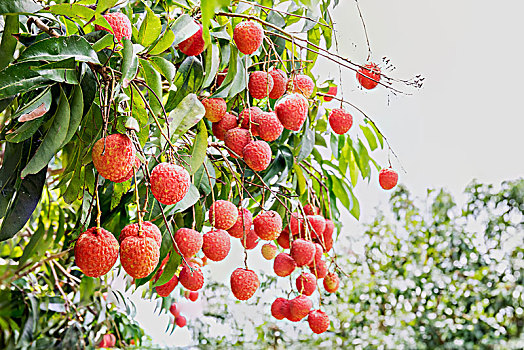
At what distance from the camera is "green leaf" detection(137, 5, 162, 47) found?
559 millimetres

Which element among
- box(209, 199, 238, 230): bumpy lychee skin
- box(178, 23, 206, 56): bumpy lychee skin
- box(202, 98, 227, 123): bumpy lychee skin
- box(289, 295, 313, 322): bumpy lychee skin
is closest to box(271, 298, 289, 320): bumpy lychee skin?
box(289, 295, 313, 322): bumpy lychee skin

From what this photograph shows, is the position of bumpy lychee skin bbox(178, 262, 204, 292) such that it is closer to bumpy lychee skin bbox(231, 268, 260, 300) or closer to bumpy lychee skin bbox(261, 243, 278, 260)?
Answer: bumpy lychee skin bbox(231, 268, 260, 300)

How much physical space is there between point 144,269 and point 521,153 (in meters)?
2.77

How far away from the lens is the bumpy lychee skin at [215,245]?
0.67 m

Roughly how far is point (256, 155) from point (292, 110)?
8cm

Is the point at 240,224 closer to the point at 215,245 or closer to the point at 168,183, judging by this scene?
the point at 215,245

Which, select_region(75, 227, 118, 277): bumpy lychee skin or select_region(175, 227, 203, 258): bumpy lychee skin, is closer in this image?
select_region(75, 227, 118, 277): bumpy lychee skin

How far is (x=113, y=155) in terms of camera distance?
0.45m

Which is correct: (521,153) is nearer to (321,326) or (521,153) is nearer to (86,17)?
(321,326)

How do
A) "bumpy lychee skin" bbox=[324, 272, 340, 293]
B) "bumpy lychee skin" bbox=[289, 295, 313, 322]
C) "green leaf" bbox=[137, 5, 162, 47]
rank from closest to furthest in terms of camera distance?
1. "green leaf" bbox=[137, 5, 162, 47]
2. "bumpy lychee skin" bbox=[289, 295, 313, 322]
3. "bumpy lychee skin" bbox=[324, 272, 340, 293]

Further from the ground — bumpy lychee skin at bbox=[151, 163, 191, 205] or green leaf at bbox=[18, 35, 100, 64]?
green leaf at bbox=[18, 35, 100, 64]

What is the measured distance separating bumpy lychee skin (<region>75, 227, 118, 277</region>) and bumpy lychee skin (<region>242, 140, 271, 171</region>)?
231 mm

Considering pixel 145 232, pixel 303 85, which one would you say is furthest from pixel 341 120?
pixel 145 232

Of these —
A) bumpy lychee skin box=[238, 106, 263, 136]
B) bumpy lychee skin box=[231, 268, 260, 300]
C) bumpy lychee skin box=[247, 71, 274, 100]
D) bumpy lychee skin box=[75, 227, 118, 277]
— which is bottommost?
bumpy lychee skin box=[75, 227, 118, 277]
